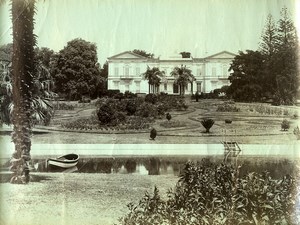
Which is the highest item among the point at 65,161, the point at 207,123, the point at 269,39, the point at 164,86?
the point at 269,39

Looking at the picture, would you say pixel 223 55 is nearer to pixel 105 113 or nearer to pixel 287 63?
pixel 287 63

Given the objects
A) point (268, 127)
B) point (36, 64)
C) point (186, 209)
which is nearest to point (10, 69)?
point (36, 64)

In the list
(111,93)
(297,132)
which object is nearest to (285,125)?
(297,132)

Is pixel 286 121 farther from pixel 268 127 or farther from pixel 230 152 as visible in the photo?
pixel 230 152

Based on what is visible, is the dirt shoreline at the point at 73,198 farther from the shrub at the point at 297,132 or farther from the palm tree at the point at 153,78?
the shrub at the point at 297,132

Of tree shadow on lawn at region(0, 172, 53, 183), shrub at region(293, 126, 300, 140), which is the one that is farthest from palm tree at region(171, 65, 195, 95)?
tree shadow on lawn at region(0, 172, 53, 183)

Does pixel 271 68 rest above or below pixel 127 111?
above
